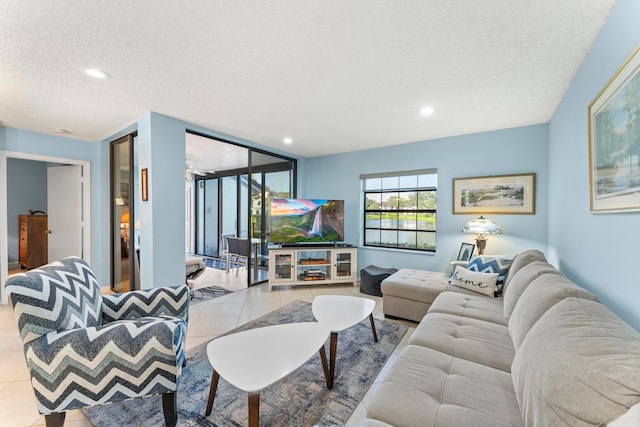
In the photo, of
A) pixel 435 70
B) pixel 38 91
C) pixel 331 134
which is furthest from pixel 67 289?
pixel 331 134

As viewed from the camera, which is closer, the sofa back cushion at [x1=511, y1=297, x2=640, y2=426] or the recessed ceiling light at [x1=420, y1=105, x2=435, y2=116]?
the sofa back cushion at [x1=511, y1=297, x2=640, y2=426]

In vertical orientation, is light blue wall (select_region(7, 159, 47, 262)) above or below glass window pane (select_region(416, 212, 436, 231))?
above

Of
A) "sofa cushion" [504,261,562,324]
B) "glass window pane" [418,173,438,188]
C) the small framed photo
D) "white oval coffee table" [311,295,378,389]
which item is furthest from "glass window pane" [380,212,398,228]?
"sofa cushion" [504,261,562,324]

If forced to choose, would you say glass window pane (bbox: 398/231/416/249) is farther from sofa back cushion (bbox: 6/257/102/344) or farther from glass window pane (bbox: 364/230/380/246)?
sofa back cushion (bbox: 6/257/102/344)

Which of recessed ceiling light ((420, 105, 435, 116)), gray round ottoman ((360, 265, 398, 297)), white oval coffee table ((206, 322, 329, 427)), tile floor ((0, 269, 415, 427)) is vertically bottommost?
tile floor ((0, 269, 415, 427))

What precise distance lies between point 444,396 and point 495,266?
6.19ft

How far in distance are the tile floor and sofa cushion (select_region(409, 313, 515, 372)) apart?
0.51 meters

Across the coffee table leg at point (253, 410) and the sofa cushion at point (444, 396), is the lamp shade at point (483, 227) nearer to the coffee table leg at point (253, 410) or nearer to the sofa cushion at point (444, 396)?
the sofa cushion at point (444, 396)

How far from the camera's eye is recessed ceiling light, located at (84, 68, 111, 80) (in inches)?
78.8

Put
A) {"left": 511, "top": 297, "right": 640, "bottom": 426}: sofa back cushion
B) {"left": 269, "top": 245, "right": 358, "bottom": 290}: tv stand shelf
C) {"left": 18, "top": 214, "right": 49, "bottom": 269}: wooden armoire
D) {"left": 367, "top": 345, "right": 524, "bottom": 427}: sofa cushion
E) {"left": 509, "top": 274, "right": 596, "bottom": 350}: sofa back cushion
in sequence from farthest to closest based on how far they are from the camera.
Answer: {"left": 18, "top": 214, "right": 49, "bottom": 269}: wooden armoire
{"left": 269, "top": 245, "right": 358, "bottom": 290}: tv stand shelf
{"left": 509, "top": 274, "right": 596, "bottom": 350}: sofa back cushion
{"left": 367, "top": 345, "right": 524, "bottom": 427}: sofa cushion
{"left": 511, "top": 297, "right": 640, "bottom": 426}: sofa back cushion

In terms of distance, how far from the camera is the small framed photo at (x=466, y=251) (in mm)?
3481

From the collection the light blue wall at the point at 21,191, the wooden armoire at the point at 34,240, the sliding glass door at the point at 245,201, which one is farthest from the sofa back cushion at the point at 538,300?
the light blue wall at the point at 21,191

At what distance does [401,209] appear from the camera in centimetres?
432

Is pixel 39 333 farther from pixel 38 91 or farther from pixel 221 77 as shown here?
pixel 38 91
